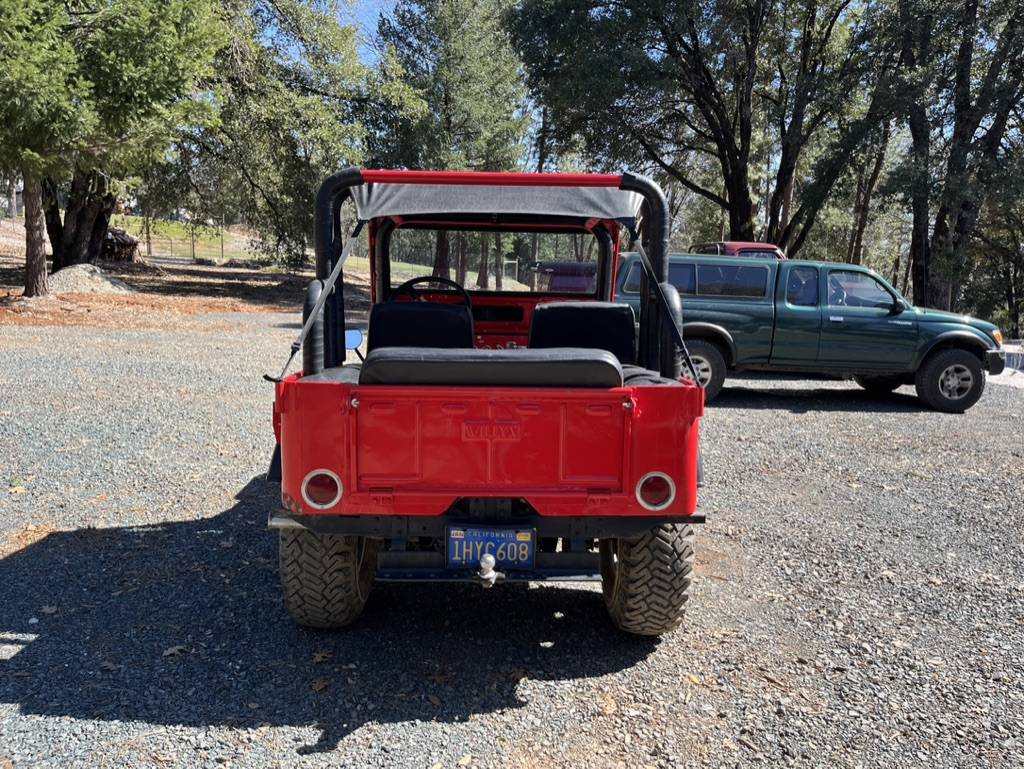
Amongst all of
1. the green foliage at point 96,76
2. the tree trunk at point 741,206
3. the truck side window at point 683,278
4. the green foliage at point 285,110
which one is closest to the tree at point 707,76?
the tree trunk at point 741,206

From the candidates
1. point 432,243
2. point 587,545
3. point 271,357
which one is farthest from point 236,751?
point 271,357

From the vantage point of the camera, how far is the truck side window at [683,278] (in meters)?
10.4

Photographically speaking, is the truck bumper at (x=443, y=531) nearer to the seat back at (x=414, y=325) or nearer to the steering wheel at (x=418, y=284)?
the seat back at (x=414, y=325)

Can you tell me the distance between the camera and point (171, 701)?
10.3ft

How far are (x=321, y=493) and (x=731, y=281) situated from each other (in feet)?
26.8

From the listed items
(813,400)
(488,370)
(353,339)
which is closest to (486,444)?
(488,370)

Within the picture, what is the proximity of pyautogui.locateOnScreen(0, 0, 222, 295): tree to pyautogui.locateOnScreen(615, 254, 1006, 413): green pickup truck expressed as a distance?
8507 mm

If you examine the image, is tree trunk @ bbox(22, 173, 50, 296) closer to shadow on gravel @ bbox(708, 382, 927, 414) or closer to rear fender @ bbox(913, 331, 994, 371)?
shadow on gravel @ bbox(708, 382, 927, 414)

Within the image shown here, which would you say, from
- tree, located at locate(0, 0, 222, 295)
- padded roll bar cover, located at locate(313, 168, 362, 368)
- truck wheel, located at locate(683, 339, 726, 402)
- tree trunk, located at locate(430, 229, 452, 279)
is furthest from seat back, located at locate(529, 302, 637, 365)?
tree, located at locate(0, 0, 222, 295)

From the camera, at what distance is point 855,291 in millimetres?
10414

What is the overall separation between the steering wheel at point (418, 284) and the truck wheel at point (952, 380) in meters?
7.12

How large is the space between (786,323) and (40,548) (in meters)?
8.50

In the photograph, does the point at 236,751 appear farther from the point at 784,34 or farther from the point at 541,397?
the point at 784,34

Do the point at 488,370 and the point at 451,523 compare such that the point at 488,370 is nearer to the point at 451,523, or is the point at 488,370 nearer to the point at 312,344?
the point at 451,523
